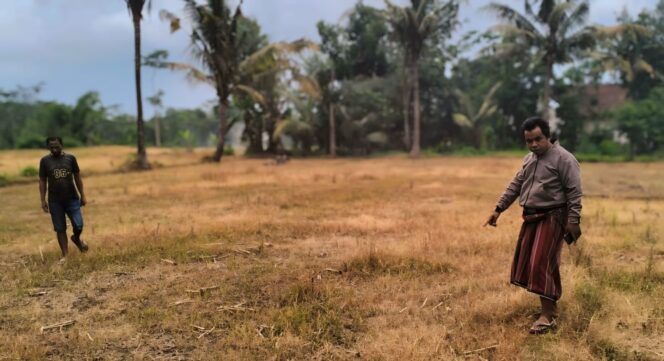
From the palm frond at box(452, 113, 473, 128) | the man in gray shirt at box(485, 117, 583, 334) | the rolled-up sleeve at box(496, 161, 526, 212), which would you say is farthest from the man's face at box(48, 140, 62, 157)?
the palm frond at box(452, 113, 473, 128)

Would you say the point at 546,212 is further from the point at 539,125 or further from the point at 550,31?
the point at 550,31

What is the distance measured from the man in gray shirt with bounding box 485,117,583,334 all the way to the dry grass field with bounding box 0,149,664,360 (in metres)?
0.36

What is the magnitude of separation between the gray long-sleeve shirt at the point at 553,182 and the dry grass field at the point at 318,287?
0.94 metres

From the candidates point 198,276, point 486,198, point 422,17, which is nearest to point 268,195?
point 486,198

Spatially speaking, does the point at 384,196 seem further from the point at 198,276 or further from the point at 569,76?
the point at 569,76

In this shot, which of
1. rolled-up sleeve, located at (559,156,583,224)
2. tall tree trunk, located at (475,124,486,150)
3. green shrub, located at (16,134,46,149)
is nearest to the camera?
rolled-up sleeve, located at (559,156,583,224)

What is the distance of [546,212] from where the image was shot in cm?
353

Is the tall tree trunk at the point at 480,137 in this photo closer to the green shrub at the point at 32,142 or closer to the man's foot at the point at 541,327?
the green shrub at the point at 32,142

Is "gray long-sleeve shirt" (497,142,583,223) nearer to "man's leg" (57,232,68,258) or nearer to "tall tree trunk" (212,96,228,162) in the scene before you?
"man's leg" (57,232,68,258)

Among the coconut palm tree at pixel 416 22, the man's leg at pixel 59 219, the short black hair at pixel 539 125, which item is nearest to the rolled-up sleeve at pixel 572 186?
the short black hair at pixel 539 125

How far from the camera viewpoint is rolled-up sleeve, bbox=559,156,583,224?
3.39 metres

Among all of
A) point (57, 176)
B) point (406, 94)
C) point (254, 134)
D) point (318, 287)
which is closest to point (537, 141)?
point (318, 287)

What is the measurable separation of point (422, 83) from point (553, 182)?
2741 centimetres

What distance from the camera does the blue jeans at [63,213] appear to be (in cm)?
550
